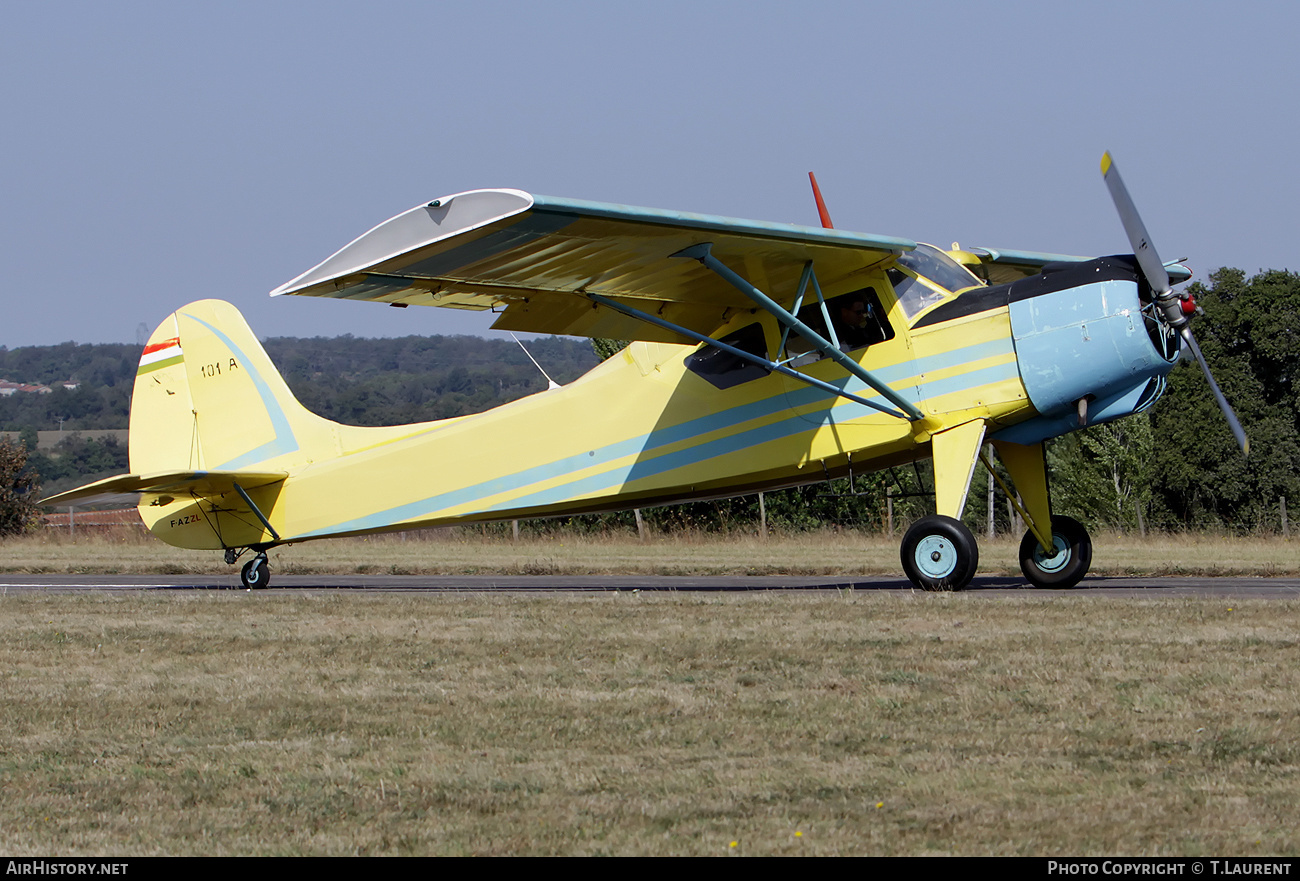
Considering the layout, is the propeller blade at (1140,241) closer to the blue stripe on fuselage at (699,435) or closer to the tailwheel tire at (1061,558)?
the blue stripe on fuselage at (699,435)

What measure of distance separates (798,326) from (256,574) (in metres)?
7.91

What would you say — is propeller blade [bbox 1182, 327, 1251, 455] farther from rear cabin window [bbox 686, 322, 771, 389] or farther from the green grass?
rear cabin window [bbox 686, 322, 771, 389]

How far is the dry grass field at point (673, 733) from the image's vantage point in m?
4.12

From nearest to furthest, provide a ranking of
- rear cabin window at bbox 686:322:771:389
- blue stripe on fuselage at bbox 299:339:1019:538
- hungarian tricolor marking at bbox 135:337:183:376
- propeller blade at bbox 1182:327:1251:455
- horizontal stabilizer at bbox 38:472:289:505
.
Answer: propeller blade at bbox 1182:327:1251:455, blue stripe on fuselage at bbox 299:339:1019:538, rear cabin window at bbox 686:322:771:389, horizontal stabilizer at bbox 38:472:289:505, hungarian tricolor marking at bbox 135:337:183:376

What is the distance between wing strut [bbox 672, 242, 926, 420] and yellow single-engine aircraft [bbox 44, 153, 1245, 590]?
0.10 feet

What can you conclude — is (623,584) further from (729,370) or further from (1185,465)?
(1185,465)

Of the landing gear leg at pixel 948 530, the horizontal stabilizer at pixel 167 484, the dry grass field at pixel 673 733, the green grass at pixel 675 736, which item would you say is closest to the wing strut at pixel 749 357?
the landing gear leg at pixel 948 530

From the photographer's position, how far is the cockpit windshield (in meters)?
12.1

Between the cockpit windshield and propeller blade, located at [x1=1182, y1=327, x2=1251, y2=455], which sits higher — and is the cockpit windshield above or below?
above

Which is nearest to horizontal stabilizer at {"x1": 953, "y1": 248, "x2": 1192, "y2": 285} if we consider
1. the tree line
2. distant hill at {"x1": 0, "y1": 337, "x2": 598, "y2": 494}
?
the tree line

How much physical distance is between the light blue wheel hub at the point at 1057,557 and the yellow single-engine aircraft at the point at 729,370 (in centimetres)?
3

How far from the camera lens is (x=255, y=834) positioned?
418 centimetres

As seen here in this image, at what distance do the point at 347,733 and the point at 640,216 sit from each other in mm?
5863
